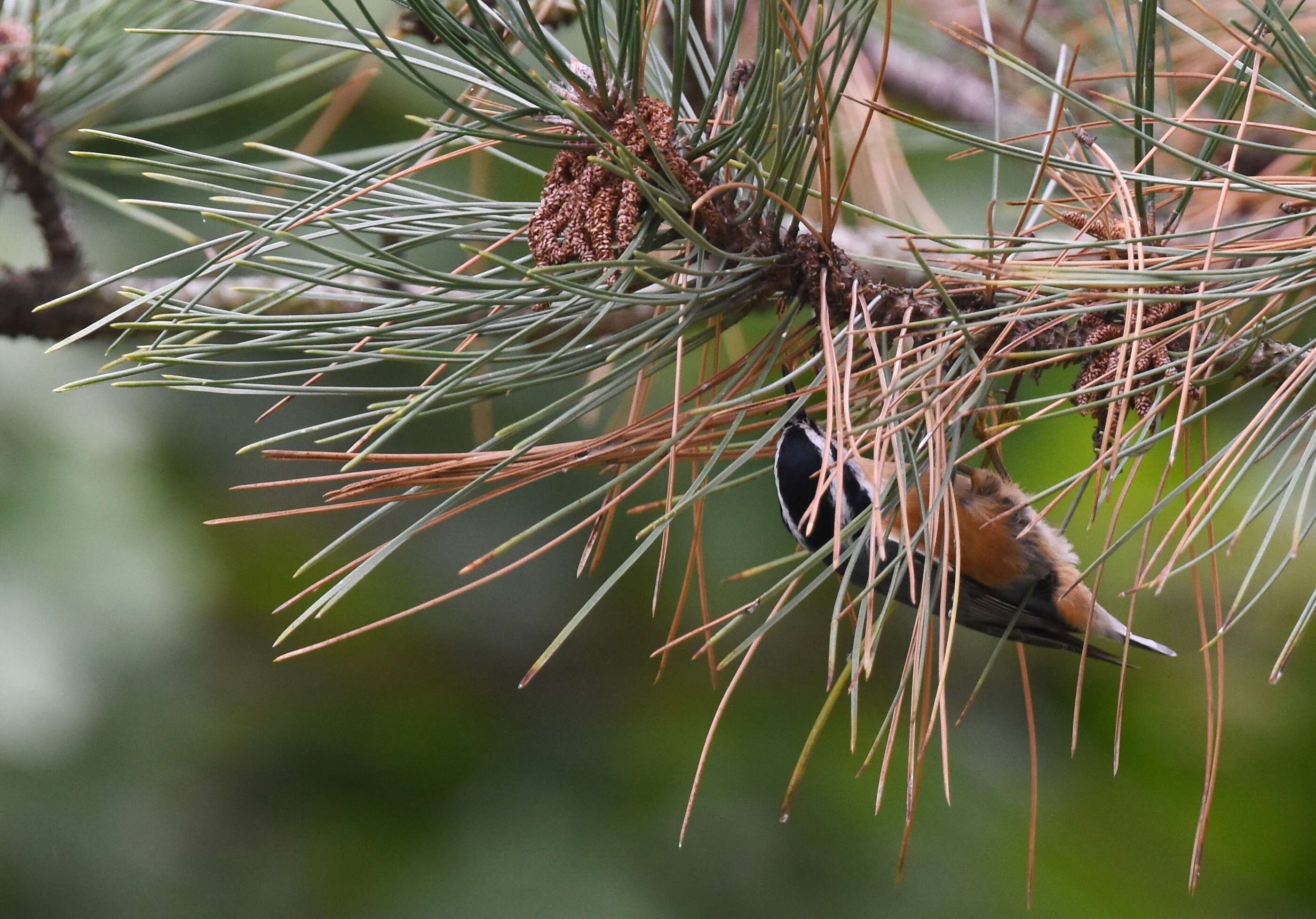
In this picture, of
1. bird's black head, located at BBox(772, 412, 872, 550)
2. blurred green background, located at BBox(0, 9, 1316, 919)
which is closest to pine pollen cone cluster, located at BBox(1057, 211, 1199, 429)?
bird's black head, located at BBox(772, 412, 872, 550)

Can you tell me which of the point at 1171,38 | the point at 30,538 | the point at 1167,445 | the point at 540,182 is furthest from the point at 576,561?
the point at 1171,38

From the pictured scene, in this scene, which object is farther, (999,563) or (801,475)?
(999,563)

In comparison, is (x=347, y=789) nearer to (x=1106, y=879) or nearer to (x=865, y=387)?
(x=1106, y=879)

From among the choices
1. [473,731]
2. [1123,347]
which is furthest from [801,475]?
[473,731]

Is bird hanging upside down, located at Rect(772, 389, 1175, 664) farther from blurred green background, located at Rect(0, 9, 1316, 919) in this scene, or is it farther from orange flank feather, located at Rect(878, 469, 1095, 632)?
blurred green background, located at Rect(0, 9, 1316, 919)

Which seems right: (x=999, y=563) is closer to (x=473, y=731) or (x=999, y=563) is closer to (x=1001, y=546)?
(x=1001, y=546)

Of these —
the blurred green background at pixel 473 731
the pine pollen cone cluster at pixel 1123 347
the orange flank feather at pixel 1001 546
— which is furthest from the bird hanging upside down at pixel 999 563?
the blurred green background at pixel 473 731

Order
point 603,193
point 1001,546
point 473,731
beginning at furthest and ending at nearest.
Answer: point 473,731
point 1001,546
point 603,193
